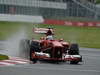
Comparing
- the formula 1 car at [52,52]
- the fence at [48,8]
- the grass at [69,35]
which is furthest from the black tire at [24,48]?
the fence at [48,8]

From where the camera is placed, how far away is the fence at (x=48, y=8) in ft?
182

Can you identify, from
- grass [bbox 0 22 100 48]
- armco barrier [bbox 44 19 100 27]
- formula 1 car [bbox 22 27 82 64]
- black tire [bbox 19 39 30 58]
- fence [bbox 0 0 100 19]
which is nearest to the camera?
formula 1 car [bbox 22 27 82 64]

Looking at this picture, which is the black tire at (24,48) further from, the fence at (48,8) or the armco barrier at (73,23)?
the fence at (48,8)

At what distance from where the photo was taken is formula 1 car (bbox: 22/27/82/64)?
15.6 m

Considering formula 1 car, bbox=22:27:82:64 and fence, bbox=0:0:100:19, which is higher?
fence, bbox=0:0:100:19

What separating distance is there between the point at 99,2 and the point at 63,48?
2434 inches

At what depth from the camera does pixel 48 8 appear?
58.8m

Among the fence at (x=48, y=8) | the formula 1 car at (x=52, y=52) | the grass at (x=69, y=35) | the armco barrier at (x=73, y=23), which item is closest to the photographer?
the formula 1 car at (x=52, y=52)

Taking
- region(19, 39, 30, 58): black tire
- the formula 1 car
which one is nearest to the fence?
region(19, 39, 30, 58): black tire

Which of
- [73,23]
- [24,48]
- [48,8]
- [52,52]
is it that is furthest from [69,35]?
[48,8]

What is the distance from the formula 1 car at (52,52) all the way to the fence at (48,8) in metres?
38.0

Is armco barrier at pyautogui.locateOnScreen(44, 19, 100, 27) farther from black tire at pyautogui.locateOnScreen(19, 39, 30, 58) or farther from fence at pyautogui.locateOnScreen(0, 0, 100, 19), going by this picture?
black tire at pyautogui.locateOnScreen(19, 39, 30, 58)

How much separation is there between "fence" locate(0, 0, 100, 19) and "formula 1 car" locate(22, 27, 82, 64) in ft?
125

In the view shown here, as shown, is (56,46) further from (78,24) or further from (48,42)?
(78,24)
